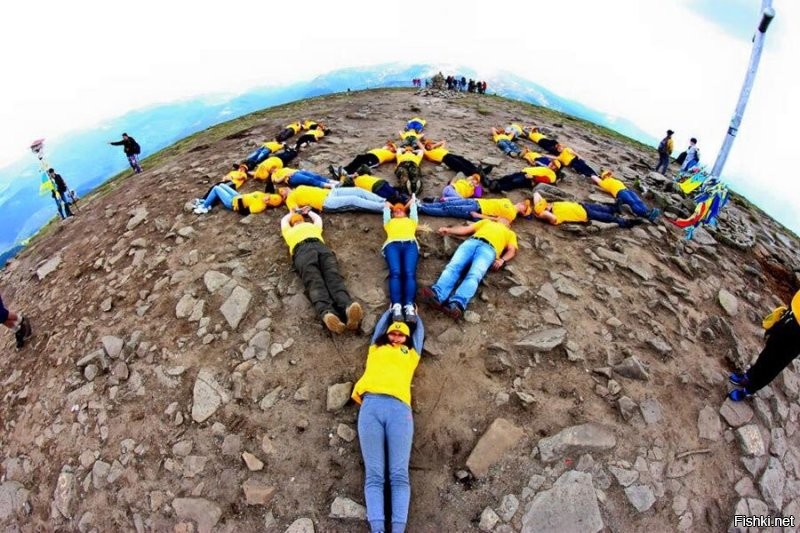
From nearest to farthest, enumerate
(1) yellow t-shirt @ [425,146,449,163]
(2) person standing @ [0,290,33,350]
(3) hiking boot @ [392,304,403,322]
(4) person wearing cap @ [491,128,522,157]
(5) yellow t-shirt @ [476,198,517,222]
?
(3) hiking boot @ [392,304,403,322]
(2) person standing @ [0,290,33,350]
(5) yellow t-shirt @ [476,198,517,222]
(1) yellow t-shirt @ [425,146,449,163]
(4) person wearing cap @ [491,128,522,157]

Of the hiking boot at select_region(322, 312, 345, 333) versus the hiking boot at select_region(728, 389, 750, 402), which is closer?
the hiking boot at select_region(728, 389, 750, 402)

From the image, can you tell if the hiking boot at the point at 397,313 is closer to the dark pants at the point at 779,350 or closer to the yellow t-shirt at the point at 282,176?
the dark pants at the point at 779,350

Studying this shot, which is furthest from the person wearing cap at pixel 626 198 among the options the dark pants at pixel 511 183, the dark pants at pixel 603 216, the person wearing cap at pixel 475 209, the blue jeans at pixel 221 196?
the blue jeans at pixel 221 196

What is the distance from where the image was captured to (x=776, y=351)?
222 inches

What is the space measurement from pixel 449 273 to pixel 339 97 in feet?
77.4

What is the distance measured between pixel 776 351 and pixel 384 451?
19.4 feet

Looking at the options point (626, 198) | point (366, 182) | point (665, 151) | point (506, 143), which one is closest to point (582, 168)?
point (626, 198)

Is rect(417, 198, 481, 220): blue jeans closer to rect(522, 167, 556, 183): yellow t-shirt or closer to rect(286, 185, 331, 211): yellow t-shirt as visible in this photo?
rect(286, 185, 331, 211): yellow t-shirt

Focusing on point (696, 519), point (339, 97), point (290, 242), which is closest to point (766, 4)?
point (696, 519)

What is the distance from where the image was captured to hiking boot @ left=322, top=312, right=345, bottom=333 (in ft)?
20.7

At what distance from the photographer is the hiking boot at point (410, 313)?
248 inches

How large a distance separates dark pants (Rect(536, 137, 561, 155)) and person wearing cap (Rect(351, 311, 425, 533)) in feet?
39.7

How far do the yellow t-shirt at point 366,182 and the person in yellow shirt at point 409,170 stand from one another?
104cm

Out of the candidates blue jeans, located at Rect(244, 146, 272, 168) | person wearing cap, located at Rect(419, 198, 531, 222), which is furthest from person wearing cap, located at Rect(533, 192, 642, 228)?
blue jeans, located at Rect(244, 146, 272, 168)
